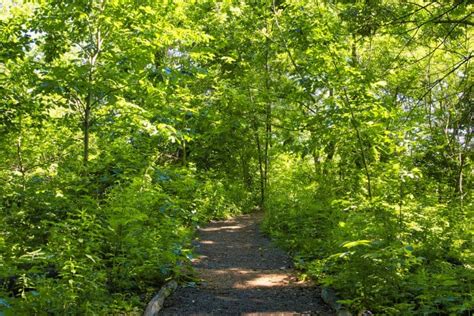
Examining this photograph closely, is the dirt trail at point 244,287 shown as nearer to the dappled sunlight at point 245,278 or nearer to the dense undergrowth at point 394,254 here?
the dappled sunlight at point 245,278

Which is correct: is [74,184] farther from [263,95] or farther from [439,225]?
[263,95]

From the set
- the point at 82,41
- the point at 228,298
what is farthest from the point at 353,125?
the point at 82,41

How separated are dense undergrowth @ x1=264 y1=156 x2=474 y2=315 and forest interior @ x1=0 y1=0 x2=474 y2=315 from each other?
0.03 metres

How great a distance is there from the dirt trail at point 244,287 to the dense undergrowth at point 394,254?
42 centimetres

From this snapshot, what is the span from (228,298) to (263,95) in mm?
9433

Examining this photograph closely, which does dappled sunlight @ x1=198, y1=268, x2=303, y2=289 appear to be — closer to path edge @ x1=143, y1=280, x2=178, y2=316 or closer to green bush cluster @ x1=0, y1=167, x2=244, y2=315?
green bush cluster @ x1=0, y1=167, x2=244, y2=315

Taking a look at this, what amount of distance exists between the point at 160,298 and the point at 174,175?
3.46 m

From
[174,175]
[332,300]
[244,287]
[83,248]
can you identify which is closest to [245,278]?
[244,287]

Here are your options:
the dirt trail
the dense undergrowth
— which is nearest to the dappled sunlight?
the dirt trail

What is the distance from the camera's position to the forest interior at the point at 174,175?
4477 millimetres

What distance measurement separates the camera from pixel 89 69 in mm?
7137

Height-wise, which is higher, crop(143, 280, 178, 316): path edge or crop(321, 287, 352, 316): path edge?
crop(143, 280, 178, 316): path edge

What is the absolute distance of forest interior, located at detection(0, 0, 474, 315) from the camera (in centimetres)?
448

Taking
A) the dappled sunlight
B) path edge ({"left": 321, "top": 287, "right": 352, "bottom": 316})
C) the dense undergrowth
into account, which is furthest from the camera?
the dappled sunlight
